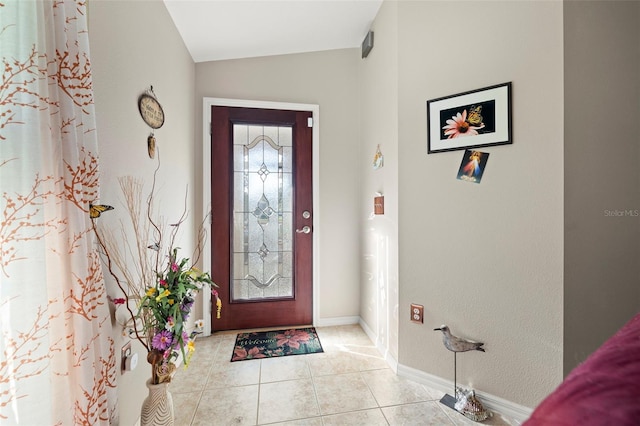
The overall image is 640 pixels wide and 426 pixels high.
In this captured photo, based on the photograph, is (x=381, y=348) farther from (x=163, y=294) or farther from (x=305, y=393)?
(x=163, y=294)

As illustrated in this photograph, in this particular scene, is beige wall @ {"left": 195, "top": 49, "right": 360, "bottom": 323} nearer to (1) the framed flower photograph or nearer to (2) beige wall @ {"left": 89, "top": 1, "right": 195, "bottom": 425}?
(2) beige wall @ {"left": 89, "top": 1, "right": 195, "bottom": 425}

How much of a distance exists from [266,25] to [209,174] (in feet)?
4.20

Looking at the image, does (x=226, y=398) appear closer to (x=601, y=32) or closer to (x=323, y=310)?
(x=323, y=310)

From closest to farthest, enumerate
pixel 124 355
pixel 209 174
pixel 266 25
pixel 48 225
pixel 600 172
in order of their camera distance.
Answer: pixel 48 225 < pixel 124 355 < pixel 600 172 < pixel 266 25 < pixel 209 174

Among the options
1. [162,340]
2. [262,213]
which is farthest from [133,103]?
[262,213]

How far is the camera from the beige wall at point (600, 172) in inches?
51.4

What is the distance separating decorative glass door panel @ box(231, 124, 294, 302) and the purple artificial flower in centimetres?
128

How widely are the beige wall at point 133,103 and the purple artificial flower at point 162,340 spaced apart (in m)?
0.19

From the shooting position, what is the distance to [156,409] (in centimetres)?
121

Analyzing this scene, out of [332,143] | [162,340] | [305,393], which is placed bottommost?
[305,393]

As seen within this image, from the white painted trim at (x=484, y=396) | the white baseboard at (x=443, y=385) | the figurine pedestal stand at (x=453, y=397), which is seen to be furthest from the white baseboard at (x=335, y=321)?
the figurine pedestal stand at (x=453, y=397)

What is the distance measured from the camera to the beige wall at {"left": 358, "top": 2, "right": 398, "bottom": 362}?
1866 mm

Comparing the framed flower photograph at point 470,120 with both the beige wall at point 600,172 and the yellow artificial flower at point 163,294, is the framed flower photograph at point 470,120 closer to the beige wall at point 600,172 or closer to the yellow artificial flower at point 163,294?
the beige wall at point 600,172

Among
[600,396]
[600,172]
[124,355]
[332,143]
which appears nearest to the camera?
[600,396]
